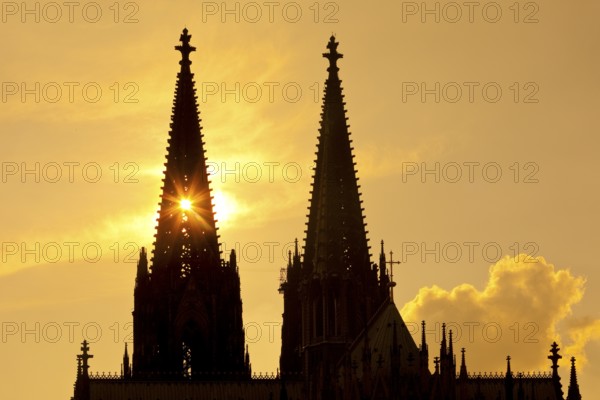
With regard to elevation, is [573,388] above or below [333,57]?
below

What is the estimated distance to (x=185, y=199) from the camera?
167875mm

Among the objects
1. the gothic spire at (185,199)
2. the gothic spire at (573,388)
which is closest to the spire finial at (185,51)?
the gothic spire at (185,199)

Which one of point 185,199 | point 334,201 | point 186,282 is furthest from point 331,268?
point 185,199

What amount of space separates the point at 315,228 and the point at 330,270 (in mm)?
3687

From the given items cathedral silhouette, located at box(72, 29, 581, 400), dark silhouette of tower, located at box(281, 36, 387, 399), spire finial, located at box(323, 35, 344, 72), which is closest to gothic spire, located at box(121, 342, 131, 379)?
cathedral silhouette, located at box(72, 29, 581, 400)

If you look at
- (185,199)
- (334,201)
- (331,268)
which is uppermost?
(185,199)

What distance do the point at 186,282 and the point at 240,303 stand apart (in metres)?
3.21

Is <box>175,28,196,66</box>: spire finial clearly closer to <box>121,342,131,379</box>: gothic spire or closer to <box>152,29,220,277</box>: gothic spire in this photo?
<box>152,29,220,277</box>: gothic spire

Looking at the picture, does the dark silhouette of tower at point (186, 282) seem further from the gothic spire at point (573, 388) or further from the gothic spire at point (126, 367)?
the gothic spire at point (573, 388)

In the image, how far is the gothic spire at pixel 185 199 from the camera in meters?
167

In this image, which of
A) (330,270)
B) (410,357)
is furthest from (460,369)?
(330,270)

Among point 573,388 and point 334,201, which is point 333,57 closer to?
point 334,201

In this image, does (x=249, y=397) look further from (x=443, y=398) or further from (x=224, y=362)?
(x=443, y=398)

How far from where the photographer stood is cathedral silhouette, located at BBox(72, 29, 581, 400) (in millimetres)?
155750
